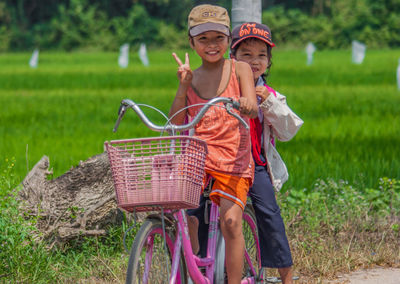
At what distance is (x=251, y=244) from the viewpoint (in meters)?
4.17

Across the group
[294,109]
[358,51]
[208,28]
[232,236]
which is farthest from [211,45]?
[358,51]

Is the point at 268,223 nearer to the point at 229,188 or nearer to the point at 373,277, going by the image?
the point at 229,188

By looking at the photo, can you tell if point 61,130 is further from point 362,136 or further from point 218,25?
point 218,25

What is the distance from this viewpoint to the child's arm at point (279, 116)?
12.6 feet

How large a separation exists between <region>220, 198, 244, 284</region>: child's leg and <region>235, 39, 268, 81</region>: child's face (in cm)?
79

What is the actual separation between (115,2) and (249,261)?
63520mm

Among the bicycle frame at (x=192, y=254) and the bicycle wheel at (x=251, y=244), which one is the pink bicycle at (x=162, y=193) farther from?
the bicycle wheel at (x=251, y=244)

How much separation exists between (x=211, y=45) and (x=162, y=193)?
0.80 m

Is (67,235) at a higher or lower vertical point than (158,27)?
lower

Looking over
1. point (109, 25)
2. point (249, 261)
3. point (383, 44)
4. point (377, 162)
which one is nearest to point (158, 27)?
point (109, 25)

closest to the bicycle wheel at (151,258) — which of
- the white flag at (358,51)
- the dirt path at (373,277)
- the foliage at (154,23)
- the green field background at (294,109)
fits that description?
the dirt path at (373,277)

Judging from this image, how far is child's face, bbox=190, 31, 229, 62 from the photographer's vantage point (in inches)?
137

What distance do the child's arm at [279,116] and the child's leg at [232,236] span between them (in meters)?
0.55

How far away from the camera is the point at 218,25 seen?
342 centimetres
